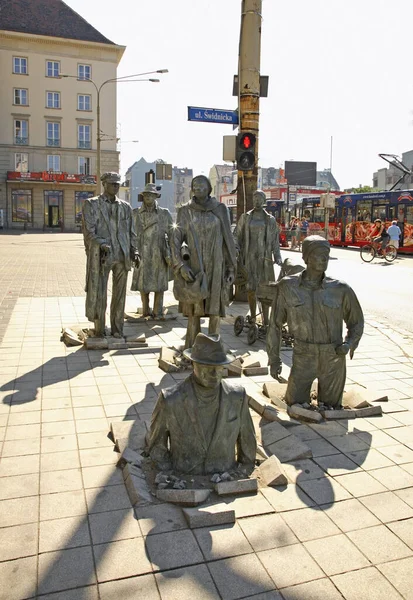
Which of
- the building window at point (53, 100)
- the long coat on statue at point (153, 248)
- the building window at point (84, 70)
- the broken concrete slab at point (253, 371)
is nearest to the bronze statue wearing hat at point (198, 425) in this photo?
the broken concrete slab at point (253, 371)

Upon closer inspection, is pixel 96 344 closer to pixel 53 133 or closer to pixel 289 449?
pixel 289 449

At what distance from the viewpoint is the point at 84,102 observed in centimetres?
4488

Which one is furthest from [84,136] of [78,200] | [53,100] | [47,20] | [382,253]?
[382,253]

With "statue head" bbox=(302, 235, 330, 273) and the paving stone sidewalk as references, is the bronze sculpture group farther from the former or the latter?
the paving stone sidewalk

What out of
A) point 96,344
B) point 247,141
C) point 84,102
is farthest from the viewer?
point 84,102

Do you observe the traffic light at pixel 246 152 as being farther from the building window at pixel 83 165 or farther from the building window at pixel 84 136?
the building window at pixel 84 136

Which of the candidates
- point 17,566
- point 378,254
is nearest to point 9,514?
point 17,566

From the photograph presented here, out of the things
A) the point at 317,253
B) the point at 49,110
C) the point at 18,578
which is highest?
the point at 49,110

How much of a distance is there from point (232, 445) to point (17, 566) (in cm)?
147

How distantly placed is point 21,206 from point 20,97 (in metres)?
8.25

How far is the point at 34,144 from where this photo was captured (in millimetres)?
44062

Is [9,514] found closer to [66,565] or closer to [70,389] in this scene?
[66,565]

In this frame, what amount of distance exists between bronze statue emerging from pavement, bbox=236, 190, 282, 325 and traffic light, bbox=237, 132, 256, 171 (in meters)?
1.53

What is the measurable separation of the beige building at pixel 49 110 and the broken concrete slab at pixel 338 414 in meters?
41.6
